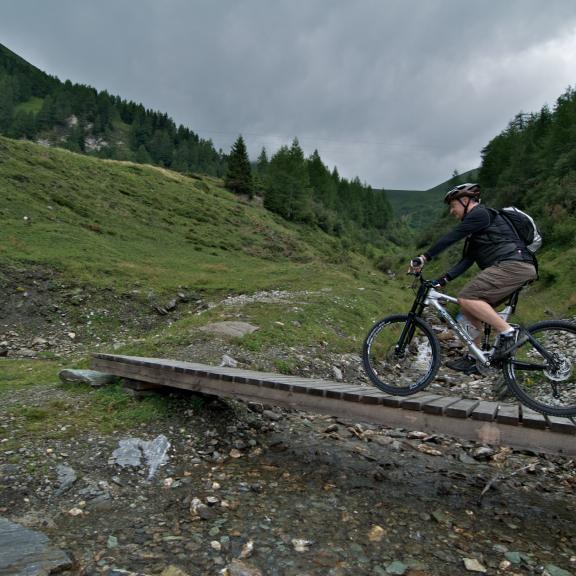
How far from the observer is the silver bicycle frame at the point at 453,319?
6645 millimetres

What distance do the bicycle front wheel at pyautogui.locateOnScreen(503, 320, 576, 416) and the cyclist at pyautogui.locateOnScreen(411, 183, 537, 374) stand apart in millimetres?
225

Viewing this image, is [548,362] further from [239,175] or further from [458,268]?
[239,175]

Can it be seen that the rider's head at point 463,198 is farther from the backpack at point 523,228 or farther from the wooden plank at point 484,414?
the wooden plank at point 484,414

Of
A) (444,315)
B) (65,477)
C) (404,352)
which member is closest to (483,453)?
(404,352)

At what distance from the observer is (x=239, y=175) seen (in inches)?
3386

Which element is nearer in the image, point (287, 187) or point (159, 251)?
point (159, 251)

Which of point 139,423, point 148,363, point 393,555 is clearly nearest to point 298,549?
point 393,555

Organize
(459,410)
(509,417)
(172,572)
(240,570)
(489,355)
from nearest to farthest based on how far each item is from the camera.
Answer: (172,572), (240,570), (509,417), (459,410), (489,355)

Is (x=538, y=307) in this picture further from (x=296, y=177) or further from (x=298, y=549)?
(x=296, y=177)

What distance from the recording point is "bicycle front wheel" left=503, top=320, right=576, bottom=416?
20.3ft

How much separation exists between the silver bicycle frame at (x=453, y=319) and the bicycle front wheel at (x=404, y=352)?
327mm

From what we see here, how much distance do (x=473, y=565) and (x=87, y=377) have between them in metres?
7.79

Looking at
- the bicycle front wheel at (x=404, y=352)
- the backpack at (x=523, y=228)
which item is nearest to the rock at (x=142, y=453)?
the bicycle front wheel at (x=404, y=352)

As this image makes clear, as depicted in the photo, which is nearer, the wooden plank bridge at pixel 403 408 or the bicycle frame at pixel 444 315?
the wooden plank bridge at pixel 403 408
